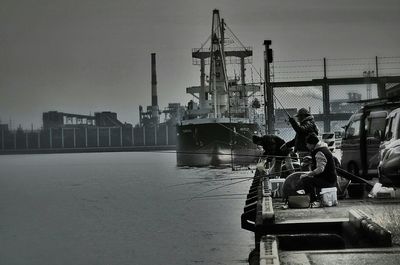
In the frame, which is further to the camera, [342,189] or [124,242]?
[124,242]

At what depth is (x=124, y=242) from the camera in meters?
16.7

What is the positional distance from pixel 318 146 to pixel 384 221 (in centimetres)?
140

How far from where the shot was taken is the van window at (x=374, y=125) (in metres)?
11.5

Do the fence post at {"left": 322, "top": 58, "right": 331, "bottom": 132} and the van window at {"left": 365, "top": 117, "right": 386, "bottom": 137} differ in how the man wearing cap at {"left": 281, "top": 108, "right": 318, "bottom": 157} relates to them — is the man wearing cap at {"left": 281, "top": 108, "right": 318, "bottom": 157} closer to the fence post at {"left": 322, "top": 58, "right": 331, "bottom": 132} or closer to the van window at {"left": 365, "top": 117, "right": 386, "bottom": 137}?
the van window at {"left": 365, "top": 117, "right": 386, "bottom": 137}

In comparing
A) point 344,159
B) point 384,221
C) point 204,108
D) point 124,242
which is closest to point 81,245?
point 124,242

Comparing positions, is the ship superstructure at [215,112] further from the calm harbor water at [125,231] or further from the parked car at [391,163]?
the parked car at [391,163]

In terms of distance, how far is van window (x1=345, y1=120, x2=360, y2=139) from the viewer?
1231 cm

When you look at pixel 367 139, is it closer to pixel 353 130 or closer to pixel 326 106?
pixel 353 130

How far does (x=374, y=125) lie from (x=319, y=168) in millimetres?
4417

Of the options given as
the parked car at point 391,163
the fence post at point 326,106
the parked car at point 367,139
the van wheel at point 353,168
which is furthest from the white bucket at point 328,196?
the fence post at point 326,106

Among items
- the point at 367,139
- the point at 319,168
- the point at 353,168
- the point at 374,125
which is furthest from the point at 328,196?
the point at 353,168

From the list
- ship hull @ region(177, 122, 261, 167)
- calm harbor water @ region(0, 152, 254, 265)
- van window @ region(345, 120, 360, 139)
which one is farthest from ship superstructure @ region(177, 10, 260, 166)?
van window @ region(345, 120, 360, 139)

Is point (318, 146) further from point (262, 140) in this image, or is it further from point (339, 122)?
point (339, 122)

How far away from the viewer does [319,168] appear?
7.84 meters
